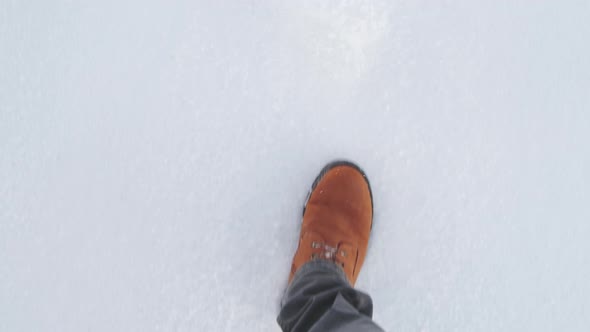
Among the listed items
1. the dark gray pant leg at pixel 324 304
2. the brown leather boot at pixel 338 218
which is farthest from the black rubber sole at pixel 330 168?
the dark gray pant leg at pixel 324 304

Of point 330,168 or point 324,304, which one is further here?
point 330,168

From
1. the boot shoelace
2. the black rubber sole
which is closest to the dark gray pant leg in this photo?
the boot shoelace

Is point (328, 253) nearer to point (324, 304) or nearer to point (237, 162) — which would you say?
point (324, 304)

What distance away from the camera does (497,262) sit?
88 centimetres

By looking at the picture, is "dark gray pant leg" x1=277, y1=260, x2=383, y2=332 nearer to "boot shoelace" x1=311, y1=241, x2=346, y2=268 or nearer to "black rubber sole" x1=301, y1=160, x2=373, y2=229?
"boot shoelace" x1=311, y1=241, x2=346, y2=268

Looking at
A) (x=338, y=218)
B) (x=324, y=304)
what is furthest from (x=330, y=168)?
(x=324, y=304)

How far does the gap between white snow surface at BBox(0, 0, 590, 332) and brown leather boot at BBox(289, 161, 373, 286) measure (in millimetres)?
61

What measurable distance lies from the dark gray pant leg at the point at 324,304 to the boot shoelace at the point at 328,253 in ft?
0.10

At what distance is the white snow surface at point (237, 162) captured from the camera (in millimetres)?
876

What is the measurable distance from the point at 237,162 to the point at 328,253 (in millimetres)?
247

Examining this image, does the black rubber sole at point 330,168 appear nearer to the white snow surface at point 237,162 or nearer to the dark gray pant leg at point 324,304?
the white snow surface at point 237,162

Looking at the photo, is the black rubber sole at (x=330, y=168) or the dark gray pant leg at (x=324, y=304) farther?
the black rubber sole at (x=330, y=168)

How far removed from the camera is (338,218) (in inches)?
34.8

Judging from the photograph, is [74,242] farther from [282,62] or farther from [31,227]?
[282,62]
